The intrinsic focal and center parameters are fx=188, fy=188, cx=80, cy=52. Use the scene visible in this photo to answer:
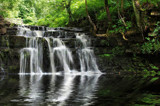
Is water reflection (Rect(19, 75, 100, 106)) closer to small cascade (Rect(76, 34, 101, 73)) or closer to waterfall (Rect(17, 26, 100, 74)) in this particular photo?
waterfall (Rect(17, 26, 100, 74))

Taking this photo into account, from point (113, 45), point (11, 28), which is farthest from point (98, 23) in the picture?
point (11, 28)

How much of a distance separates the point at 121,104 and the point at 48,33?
57.7ft

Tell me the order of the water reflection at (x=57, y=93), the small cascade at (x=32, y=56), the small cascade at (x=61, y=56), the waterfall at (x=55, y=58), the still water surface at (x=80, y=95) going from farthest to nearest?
1. the small cascade at (x=61, y=56)
2. the waterfall at (x=55, y=58)
3. the small cascade at (x=32, y=56)
4. the water reflection at (x=57, y=93)
5. the still water surface at (x=80, y=95)

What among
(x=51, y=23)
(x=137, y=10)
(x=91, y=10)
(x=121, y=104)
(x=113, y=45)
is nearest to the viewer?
(x=121, y=104)

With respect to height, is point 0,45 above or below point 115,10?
below

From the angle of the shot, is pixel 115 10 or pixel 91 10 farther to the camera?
pixel 91 10

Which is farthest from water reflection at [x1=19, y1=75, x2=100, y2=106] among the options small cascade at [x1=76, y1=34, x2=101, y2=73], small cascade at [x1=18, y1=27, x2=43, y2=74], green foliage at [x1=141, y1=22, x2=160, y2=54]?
green foliage at [x1=141, y1=22, x2=160, y2=54]

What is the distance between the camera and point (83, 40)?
19.5 meters

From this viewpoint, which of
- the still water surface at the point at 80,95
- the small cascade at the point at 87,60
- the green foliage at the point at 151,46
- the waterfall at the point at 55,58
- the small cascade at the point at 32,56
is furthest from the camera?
the small cascade at the point at 87,60

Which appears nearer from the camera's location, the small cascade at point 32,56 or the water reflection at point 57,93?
the water reflection at point 57,93

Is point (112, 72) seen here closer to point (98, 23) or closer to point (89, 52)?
point (89, 52)

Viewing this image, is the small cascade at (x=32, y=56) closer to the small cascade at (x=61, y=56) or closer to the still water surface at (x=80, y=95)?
the small cascade at (x=61, y=56)

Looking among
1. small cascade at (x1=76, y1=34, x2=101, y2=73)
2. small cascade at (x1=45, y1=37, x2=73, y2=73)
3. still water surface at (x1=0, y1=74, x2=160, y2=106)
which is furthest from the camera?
small cascade at (x1=76, y1=34, x2=101, y2=73)

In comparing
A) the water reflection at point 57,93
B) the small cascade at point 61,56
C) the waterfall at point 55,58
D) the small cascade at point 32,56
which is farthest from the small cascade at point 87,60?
the water reflection at point 57,93
